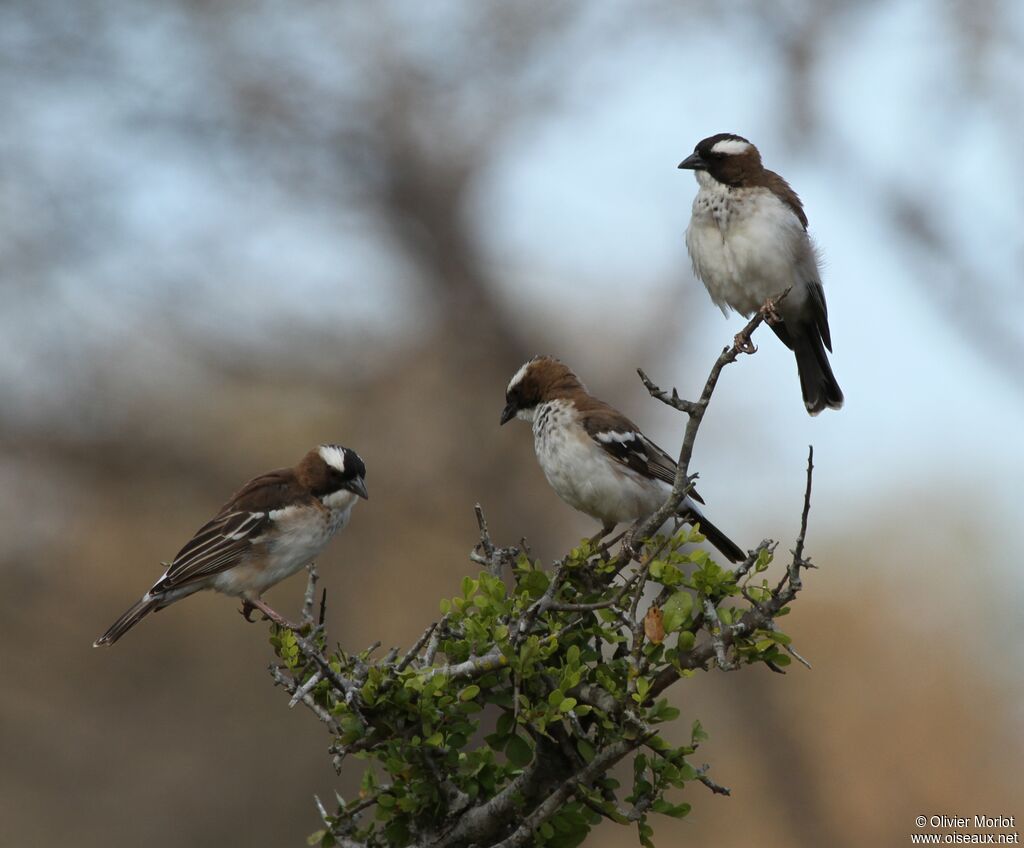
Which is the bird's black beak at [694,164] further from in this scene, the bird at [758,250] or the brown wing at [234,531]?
the brown wing at [234,531]

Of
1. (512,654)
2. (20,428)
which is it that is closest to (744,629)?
(512,654)

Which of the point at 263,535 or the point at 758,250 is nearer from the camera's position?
the point at 263,535

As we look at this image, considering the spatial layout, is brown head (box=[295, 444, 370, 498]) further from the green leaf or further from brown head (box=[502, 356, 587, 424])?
the green leaf

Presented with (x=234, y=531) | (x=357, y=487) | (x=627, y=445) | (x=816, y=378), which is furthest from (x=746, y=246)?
(x=234, y=531)

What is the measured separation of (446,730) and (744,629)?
2.89 feet

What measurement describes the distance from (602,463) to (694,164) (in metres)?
1.58

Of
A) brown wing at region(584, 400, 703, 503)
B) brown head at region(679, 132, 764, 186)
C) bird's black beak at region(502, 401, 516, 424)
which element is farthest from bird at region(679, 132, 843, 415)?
bird's black beak at region(502, 401, 516, 424)

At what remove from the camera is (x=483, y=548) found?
4332 millimetres

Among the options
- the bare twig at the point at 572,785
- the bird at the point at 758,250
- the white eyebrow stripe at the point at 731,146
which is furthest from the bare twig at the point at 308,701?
the white eyebrow stripe at the point at 731,146

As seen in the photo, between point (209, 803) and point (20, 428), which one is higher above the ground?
point (20, 428)

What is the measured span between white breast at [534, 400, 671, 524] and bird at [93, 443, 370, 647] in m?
0.89

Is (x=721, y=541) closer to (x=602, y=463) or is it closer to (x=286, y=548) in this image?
(x=602, y=463)

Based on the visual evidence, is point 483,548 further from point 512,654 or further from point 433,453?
point 433,453

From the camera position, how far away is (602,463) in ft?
18.9
